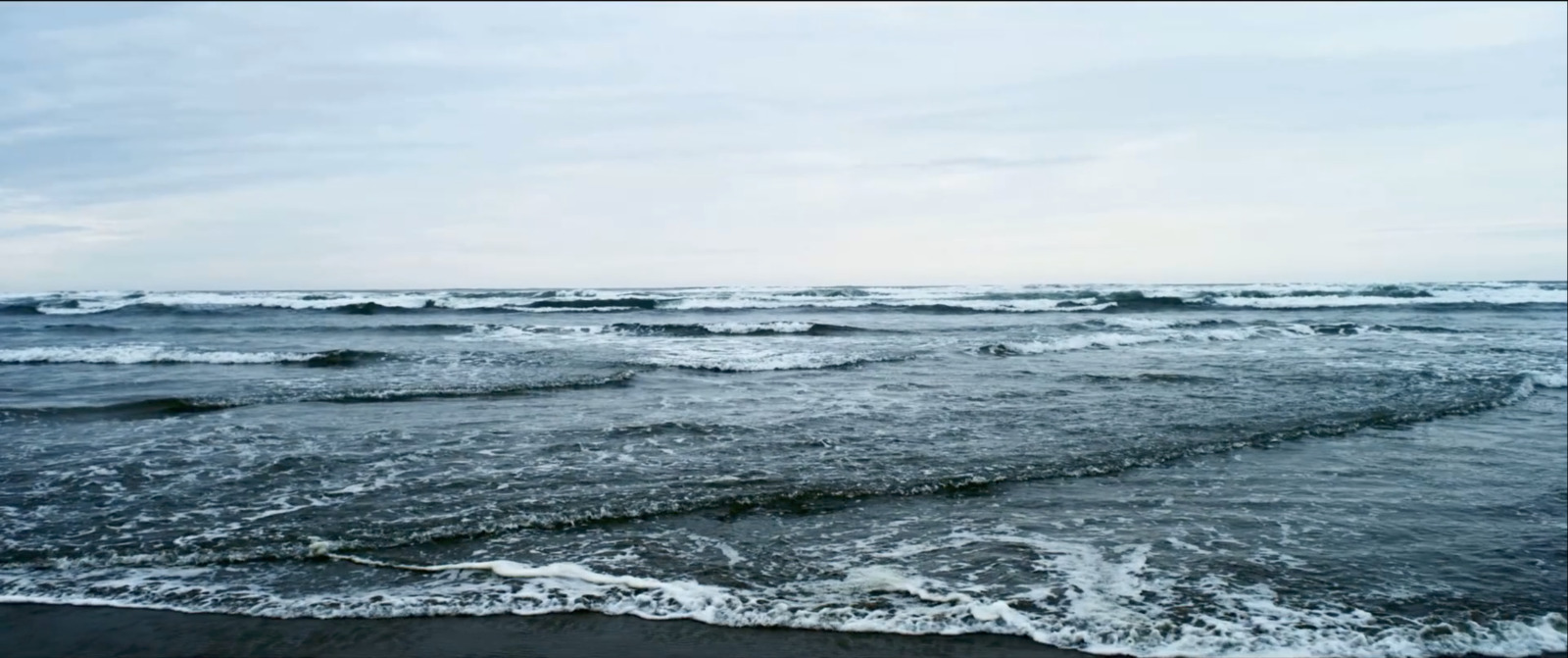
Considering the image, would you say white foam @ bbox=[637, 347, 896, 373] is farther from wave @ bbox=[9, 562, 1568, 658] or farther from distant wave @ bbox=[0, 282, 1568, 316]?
distant wave @ bbox=[0, 282, 1568, 316]

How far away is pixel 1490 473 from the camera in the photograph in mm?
7230

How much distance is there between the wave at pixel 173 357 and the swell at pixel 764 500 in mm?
11202

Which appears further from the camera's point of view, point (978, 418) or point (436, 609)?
point (978, 418)

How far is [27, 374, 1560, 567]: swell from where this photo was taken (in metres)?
5.29

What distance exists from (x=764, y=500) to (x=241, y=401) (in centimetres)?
895

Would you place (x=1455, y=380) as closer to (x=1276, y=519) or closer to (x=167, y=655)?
(x=1276, y=519)

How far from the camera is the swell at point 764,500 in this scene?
17.3ft

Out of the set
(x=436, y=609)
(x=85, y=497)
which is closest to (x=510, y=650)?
(x=436, y=609)

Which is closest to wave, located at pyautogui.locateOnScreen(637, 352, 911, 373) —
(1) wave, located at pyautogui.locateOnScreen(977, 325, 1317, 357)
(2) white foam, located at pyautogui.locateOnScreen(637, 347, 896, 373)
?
(2) white foam, located at pyautogui.locateOnScreen(637, 347, 896, 373)

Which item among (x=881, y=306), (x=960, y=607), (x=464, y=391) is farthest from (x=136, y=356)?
(x=881, y=306)

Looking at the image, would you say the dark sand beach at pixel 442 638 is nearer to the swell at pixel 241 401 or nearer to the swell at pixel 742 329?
the swell at pixel 241 401

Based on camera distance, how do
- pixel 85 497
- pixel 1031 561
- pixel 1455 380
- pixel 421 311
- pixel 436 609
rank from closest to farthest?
pixel 436 609, pixel 1031 561, pixel 85 497, pixel 1455 380, pixel 421 311

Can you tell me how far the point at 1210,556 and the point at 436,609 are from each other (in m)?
4.65

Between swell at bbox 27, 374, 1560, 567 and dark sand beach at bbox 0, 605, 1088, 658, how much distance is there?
844 millimetres
